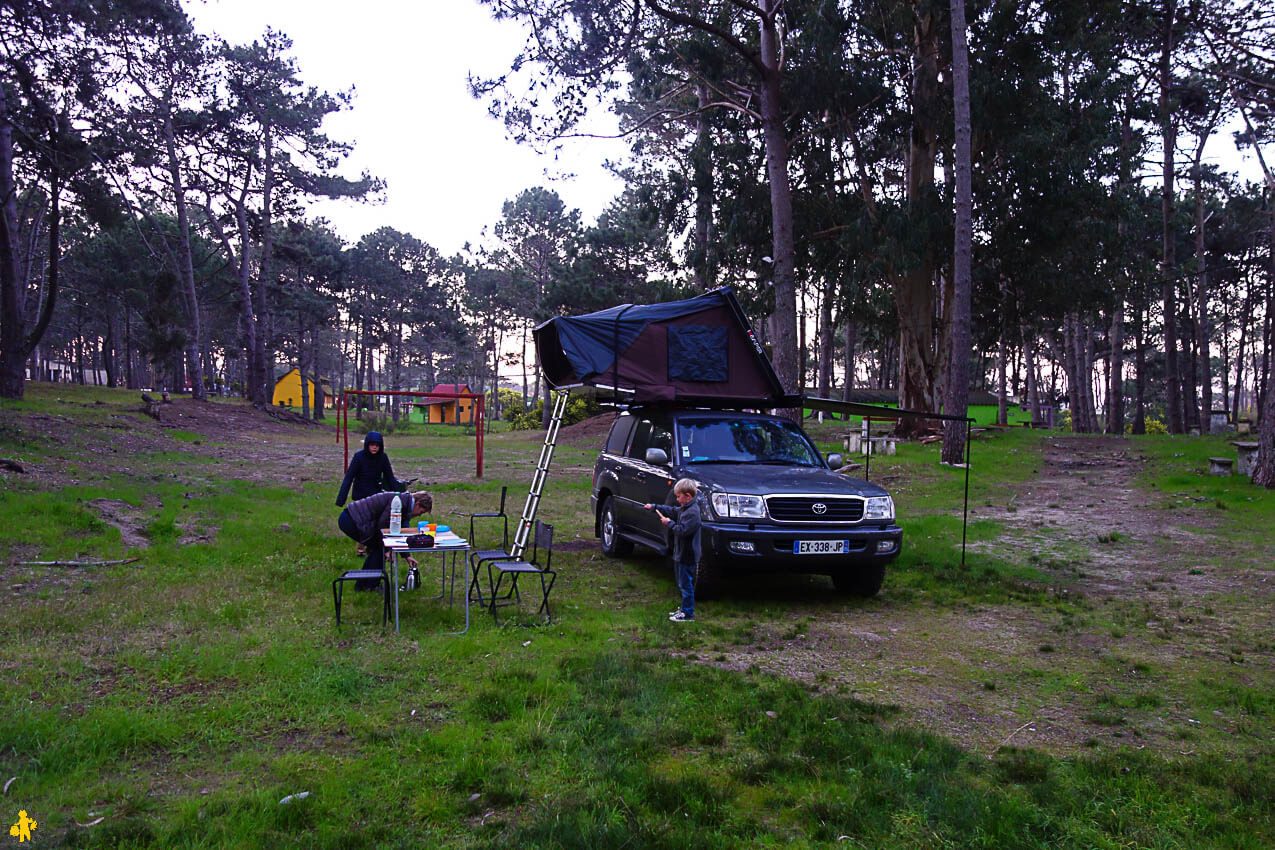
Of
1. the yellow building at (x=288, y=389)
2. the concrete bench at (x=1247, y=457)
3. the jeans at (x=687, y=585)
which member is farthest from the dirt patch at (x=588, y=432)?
the yellow building at (x=288, y=389)

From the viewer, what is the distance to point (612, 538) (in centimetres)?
1010

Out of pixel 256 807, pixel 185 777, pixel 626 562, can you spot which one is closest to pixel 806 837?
pixel 256 807

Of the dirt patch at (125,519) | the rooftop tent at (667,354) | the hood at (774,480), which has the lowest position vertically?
the dirt patch at (125,519)

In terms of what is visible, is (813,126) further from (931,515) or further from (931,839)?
(931,839)

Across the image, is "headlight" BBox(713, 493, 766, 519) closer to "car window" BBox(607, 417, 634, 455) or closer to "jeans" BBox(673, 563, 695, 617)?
"jeans" BBox(673, 563, 695, 617)

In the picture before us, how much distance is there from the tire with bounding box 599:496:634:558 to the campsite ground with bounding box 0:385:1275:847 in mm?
A: 256

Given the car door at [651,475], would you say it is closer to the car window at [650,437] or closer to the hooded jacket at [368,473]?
the car window at [650,437]

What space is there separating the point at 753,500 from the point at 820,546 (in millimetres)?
738

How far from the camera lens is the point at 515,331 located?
68.3m

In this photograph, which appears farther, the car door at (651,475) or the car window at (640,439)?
the car window at (640,439)

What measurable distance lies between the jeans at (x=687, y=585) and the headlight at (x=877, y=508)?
1794mm

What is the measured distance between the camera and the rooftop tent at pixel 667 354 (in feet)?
31.2

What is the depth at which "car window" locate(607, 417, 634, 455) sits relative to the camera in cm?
1024

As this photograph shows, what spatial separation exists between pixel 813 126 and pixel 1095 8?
6.78m
